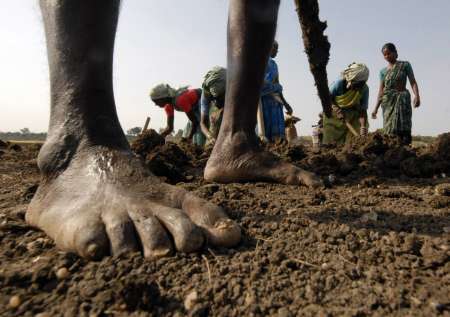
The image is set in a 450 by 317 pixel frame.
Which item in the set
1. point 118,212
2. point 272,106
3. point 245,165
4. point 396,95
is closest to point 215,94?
point 272,106

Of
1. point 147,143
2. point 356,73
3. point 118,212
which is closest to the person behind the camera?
point 118,212

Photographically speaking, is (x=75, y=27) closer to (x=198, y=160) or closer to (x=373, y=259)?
(x=373, y=259)

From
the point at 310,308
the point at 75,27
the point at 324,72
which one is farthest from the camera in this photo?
the point at 324,72

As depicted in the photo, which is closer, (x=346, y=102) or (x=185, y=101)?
(x=346, y=102)

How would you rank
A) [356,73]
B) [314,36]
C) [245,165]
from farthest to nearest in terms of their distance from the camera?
[356,73]
[314,36]
[245,165]

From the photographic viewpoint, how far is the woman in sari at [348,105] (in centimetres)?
588

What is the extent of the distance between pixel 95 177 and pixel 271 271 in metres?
0.65

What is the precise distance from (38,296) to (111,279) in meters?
0.16

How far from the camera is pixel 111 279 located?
0.90 metres

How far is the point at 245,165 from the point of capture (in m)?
1.96

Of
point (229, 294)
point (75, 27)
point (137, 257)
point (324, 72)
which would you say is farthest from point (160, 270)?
point (324, 72)

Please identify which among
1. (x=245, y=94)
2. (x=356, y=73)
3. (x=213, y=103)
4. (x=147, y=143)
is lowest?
(x=147, y=143)

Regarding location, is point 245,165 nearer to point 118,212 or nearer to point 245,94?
point 245,94

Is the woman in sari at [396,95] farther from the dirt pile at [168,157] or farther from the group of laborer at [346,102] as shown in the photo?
the dirt pile at [168,157]
